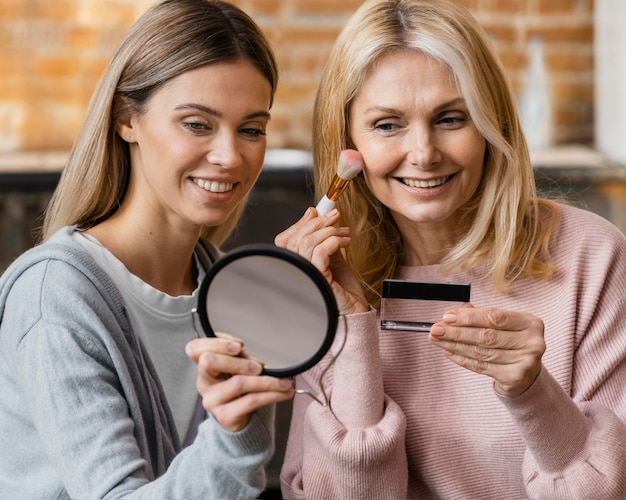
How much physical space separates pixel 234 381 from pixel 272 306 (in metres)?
0.09

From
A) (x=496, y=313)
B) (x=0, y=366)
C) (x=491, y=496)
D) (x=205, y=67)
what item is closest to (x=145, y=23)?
(x=205, y=67)

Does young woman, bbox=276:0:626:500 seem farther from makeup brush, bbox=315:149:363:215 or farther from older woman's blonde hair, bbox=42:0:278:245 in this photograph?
older woman's blonde hair, bbox=42:0:278:245

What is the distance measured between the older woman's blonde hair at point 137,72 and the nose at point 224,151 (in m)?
0.11

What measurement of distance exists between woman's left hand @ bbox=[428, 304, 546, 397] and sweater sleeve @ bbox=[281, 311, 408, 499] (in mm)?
198

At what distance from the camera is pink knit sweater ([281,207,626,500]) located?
135cm

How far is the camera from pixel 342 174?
135 cm

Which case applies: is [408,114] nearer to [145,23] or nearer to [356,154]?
[356,154]

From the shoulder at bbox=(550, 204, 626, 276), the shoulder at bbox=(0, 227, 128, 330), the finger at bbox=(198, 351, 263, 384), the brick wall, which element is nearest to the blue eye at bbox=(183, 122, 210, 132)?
the shoulder at bbox=(0, 227, 128, 330)

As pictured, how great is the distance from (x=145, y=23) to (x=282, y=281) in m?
0.57

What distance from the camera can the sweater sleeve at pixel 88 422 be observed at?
3.51 ft

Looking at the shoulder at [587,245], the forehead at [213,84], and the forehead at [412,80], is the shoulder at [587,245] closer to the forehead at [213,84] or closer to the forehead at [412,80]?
the forehead at [412,80]

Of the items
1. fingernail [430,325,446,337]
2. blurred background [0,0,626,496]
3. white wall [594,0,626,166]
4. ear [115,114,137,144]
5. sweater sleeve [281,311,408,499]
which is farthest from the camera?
blurred background [0,0,626,496]

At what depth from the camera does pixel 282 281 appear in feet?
3.36

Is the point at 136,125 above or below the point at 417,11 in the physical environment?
below
